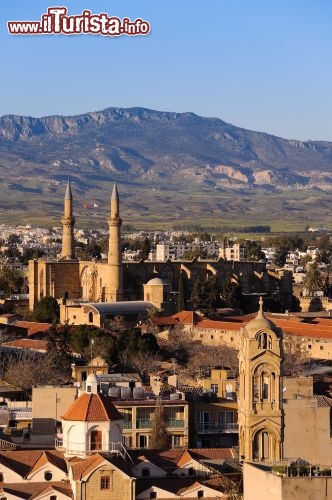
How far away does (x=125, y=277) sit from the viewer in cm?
8312

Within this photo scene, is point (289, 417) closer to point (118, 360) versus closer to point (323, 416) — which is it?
point (323, 416)

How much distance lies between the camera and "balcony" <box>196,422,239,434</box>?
35406 mm

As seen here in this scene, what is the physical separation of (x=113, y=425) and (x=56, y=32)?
30.0m

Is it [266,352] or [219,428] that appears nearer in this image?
[266,352]

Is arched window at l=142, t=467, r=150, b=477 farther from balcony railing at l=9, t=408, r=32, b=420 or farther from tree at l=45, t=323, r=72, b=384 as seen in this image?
tree at l=45, t=323, r=72, b=384

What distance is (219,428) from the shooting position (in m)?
35.6

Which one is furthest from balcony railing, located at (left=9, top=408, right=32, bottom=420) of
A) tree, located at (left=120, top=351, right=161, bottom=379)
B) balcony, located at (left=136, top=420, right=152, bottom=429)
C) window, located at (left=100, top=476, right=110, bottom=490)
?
tree, located at (left=120, top=351, right=161, bottom=379)

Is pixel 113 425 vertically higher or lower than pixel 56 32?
lower

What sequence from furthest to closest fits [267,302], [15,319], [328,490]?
1. [267,302]
2. [15,319]
3. [328,490]

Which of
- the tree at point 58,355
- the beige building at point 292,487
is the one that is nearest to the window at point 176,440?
the tree at point 58,355

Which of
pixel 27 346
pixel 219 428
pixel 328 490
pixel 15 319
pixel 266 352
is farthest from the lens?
pixel 15 319

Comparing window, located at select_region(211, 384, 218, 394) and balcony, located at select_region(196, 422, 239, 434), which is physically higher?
window, located at select_region(211, 384, 218, 394)

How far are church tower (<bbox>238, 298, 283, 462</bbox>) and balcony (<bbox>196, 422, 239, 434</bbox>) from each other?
5.71 m

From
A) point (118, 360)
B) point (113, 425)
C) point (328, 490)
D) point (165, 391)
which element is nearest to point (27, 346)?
point (118, 360)
